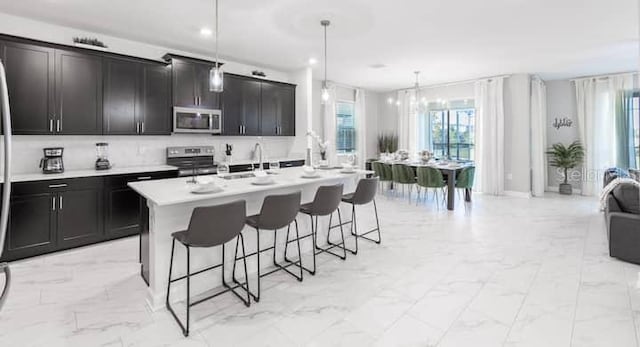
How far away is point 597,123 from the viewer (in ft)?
23.7

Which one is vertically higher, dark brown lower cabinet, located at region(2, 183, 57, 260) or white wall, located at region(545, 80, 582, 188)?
white wall, located at region(545, 80, 582, 188)

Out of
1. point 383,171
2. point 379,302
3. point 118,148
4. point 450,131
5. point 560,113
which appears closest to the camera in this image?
point 379,302

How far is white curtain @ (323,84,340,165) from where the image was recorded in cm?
791

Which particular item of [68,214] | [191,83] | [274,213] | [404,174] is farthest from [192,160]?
[404,174]

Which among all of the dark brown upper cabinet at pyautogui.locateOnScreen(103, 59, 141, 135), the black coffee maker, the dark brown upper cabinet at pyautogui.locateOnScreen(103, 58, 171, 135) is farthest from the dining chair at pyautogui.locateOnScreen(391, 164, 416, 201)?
the black coffee maker

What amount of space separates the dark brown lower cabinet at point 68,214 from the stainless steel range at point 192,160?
59 cm

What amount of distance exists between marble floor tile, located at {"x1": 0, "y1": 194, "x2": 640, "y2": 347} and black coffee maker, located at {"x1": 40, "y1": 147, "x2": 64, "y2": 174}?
103cm

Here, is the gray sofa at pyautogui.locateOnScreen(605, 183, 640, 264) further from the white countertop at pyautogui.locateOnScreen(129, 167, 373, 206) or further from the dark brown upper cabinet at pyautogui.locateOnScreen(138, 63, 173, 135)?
the dark brown upper cabinet at pyautogui.locateOnScreen(138, 63, 173, 135)

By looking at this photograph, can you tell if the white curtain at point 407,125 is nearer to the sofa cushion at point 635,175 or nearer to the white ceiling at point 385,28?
the white ceiling at point 385,28

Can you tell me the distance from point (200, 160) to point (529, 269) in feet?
15.7

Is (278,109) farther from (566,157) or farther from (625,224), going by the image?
(566,157)

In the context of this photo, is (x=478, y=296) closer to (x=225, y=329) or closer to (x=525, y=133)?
(x=225, y=329)

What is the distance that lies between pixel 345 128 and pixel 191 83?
4.60 meters

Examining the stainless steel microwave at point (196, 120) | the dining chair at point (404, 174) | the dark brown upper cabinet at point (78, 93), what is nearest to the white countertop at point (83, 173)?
the dark brown upper cabinet at point (78, 93)
